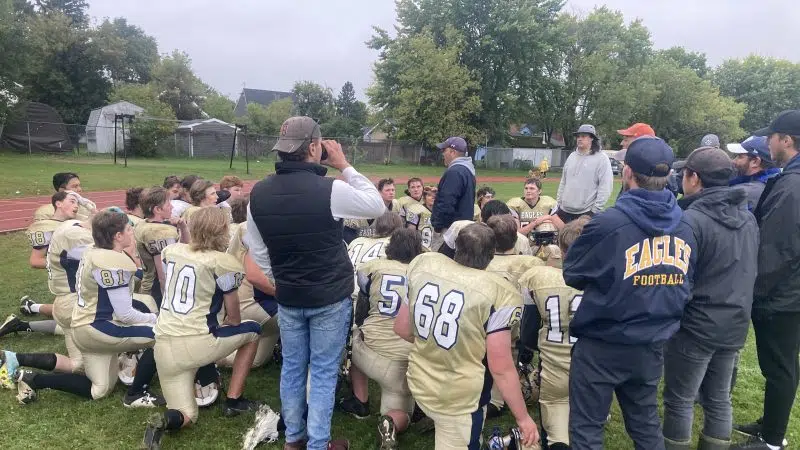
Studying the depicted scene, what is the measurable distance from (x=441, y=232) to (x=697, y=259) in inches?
132

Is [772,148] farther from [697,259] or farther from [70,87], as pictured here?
[70,87]

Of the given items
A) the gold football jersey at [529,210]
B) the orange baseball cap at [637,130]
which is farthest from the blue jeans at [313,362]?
the gold football jersey at [529,210]

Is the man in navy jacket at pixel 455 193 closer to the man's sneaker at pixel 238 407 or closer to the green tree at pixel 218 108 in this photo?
the man's sneaker at pixel 238 407

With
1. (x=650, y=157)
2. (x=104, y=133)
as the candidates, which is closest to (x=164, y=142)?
(x=104, y=133)

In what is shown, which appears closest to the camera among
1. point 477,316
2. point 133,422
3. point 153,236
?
point 477,316

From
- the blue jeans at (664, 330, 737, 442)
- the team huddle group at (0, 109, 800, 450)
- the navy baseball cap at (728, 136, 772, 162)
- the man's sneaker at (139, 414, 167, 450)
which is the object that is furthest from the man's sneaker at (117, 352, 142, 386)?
the navy baseball cap at (728, 136, 772, 162)

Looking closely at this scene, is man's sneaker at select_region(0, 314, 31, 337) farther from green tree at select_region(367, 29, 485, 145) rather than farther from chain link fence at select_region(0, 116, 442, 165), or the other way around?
green tree at select_region(367, 29, 485, 145)

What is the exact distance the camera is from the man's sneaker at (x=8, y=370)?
4.43 metres

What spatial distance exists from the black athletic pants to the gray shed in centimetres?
3549

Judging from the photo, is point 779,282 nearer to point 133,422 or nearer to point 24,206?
point 133,422

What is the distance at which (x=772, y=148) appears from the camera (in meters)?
3.87

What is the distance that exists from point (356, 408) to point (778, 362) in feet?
10.7

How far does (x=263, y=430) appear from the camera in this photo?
3.86 m

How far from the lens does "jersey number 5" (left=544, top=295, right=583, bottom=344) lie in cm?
357
